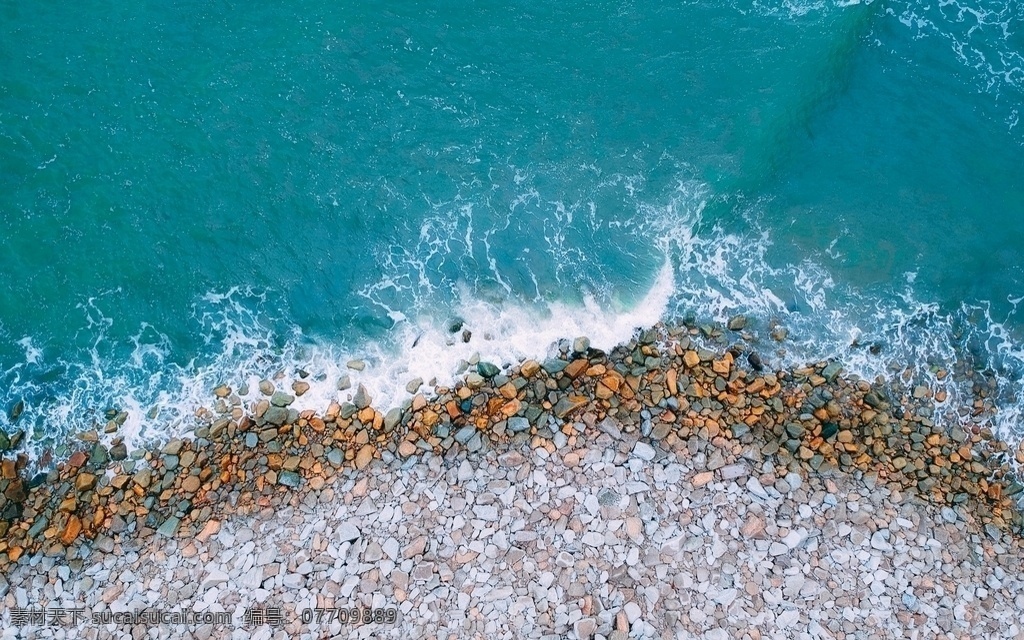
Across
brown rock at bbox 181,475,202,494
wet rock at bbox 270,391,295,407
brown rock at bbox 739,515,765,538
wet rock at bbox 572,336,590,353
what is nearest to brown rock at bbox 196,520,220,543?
brown rock at bbox 181,475,202,494

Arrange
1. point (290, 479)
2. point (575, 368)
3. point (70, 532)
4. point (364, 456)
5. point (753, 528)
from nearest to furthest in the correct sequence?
point (753, 528), point (70, 532), point (290, 479), point (364, 456), point (575, 368)

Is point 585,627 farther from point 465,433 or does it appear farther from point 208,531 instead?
point 208,531

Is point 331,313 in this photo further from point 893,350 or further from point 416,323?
point 893,350

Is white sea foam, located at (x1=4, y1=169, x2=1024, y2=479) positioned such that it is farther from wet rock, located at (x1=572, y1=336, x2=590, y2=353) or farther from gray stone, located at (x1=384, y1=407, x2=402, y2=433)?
gray stone, located at (x1=384, y1=407, x2=402, y2=433)

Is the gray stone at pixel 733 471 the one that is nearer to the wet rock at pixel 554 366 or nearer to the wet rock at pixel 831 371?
the wet rock at pixel 831 371

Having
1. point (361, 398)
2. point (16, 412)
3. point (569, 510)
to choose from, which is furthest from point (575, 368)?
point (16, 412)

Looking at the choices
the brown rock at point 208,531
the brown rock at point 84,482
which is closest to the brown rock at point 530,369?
the brown rock at point 208,531
